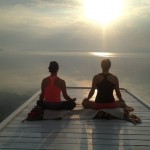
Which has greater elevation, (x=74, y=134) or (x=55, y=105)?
(x=55, y=105)

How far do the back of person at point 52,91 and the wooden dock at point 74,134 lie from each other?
64cm

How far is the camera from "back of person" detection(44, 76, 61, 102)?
760 cm

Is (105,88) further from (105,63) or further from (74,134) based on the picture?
(74,134)

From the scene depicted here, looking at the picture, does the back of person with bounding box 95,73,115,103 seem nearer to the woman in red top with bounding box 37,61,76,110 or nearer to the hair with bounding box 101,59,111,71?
the hair with bounding box 101,59,111,71

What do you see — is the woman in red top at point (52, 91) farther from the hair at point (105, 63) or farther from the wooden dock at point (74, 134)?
the hair at point (105, 63)

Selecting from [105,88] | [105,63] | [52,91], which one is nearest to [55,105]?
[52,91]

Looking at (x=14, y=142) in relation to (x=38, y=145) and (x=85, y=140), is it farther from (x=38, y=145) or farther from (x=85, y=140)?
(x=85, y=140)

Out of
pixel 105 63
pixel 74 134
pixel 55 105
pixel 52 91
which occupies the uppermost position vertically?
pixel 105 63

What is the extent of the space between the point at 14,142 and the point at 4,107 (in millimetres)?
12542

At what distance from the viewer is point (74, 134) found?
621cm

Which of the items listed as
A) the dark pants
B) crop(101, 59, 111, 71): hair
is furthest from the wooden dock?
crop(101, 59, 111, 71): hair

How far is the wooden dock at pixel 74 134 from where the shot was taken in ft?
18.1

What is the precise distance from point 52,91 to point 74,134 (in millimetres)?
1653

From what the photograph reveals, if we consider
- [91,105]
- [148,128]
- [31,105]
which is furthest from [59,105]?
[148,128]
